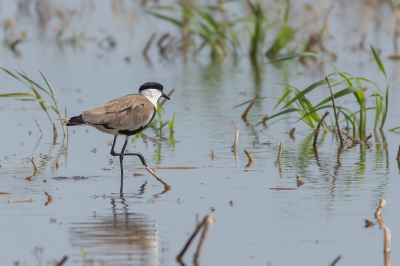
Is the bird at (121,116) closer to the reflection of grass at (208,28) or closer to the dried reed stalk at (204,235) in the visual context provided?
the dried reed stalk at (204,235)

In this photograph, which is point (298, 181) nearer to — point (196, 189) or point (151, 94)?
point (196, 189)

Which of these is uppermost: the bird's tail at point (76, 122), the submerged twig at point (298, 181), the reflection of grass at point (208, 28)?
the reflection of grass at point (208, 28)

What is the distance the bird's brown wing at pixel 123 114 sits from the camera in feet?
26.8

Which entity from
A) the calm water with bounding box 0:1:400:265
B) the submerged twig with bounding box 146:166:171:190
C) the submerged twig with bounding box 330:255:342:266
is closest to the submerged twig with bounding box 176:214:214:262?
the calm water with bounding box 0:1:400:265

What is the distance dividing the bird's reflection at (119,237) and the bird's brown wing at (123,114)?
3.94ft

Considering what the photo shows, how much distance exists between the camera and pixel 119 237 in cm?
625

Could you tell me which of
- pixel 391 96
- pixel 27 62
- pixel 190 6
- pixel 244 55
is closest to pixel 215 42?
pixel 244 55

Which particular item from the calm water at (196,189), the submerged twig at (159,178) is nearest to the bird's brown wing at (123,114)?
the calm water at (196,189)

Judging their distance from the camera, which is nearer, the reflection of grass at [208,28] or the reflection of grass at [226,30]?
the reflection of grass at [208,28]

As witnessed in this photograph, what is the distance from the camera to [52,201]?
7305 millimetres

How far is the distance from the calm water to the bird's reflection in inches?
0.5

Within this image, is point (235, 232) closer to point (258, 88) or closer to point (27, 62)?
point (258, 88)

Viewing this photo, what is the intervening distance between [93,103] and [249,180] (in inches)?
206

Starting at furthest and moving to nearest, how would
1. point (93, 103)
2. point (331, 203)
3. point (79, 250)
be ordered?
point (93, 103)
point (331, 203)
point (79, 250)
